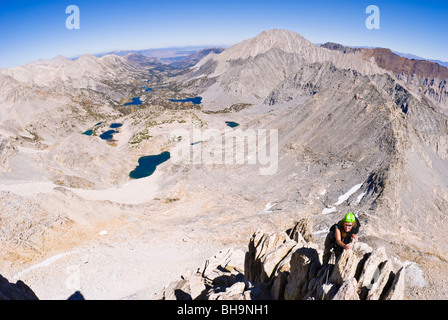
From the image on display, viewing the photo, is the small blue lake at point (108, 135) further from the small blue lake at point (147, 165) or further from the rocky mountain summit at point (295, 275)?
the rocky mountain summit at point (295, 275)

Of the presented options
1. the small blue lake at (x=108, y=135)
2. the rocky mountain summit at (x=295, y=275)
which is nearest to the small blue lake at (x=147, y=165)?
the small blue lake at (x=108, y=135)

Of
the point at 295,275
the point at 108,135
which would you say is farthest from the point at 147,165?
the point at 295,275

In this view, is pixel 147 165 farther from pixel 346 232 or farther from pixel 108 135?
pixel 346 232

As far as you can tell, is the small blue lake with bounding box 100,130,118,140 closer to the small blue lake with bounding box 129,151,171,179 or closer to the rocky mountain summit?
the small blue lake with bounding box 129,151,171,179

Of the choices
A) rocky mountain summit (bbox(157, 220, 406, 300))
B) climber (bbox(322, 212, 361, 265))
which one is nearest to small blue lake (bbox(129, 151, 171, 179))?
rocky mountain summit (bbox(157, 220, 406, 300))
